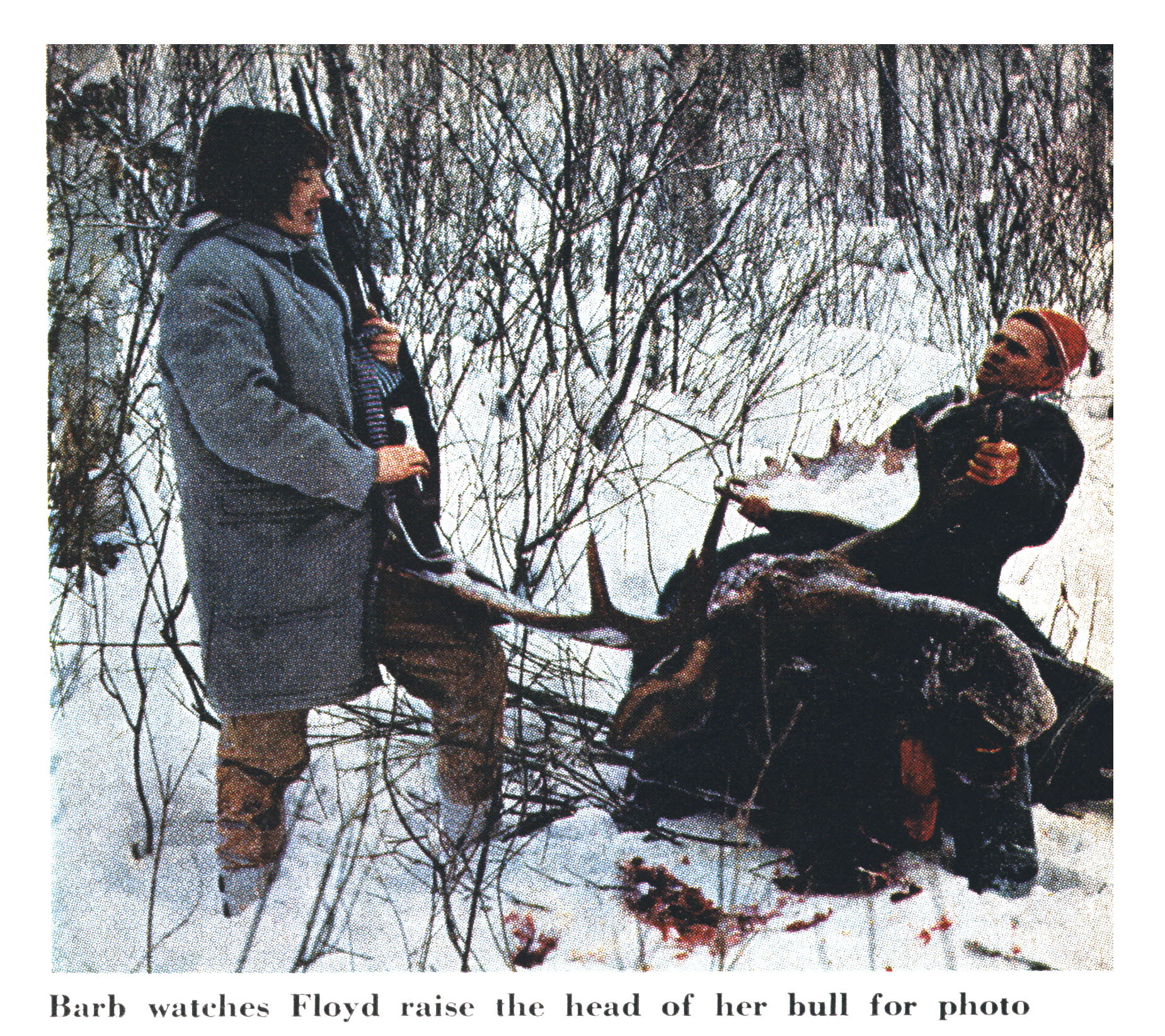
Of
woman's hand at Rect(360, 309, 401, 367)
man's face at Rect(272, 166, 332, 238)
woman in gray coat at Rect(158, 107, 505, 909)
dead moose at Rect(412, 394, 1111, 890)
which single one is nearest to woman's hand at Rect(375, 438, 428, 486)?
woman in gray coat at Rect(158, 107, 505, 909)

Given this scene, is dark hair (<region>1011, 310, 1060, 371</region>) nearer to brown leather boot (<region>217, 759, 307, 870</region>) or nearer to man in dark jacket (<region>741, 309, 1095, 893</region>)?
man in dark jacket (<region>741, 309, 1095, 893</region>)

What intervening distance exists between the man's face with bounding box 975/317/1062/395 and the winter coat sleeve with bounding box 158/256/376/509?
1.48 m

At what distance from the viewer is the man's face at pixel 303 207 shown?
244 cm

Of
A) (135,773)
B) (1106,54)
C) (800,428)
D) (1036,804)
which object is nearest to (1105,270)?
(1106,54)

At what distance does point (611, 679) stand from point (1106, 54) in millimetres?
1959

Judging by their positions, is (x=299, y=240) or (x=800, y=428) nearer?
(x=299, y=240)

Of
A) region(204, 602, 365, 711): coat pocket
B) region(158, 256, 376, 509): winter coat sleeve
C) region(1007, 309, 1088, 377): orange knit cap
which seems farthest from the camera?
region(1007, 309, 1088, 377): orange knit cap

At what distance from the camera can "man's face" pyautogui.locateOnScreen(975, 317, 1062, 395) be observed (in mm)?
2586

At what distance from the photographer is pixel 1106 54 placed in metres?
2.69

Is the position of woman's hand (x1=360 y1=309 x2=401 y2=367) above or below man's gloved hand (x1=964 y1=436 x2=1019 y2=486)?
above

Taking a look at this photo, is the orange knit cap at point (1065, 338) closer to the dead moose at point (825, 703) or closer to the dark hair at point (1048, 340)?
the dark hair at point (1048, 340)

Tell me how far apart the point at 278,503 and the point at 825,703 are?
1.33m

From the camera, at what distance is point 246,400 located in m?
2.36
